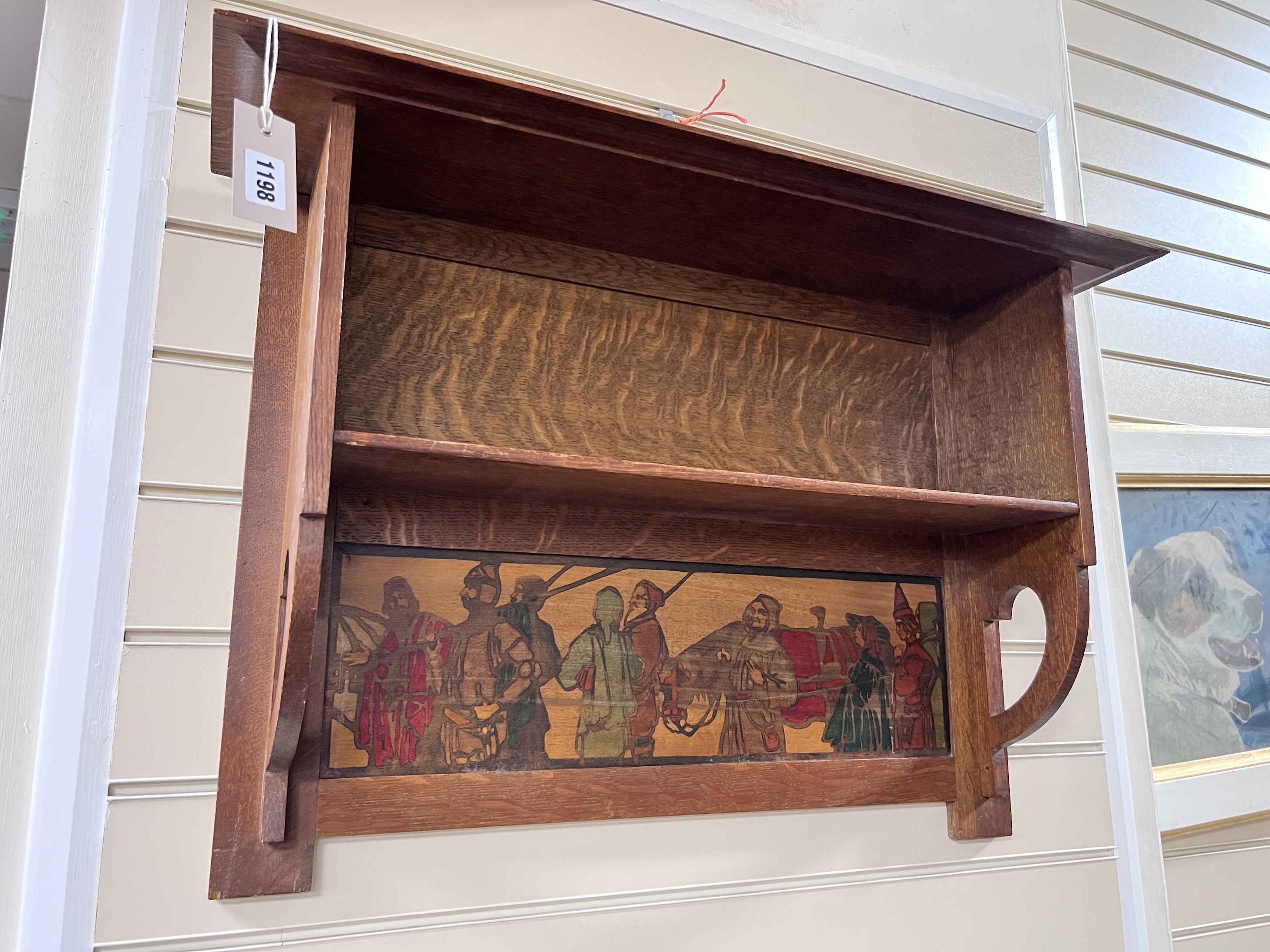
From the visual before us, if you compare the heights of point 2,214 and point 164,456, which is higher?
point 2,214

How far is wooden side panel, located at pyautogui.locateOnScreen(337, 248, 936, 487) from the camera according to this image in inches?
41.1

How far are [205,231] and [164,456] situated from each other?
261 millimetres

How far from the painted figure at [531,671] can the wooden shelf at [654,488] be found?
0.38 feet

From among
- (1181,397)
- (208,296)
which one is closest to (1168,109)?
(1181,397)

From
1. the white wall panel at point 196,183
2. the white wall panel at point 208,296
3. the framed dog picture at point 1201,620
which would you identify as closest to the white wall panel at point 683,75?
the white wall panel at point 196,183

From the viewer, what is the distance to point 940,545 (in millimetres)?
1297

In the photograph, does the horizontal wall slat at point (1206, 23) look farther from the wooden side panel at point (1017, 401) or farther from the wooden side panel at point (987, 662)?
the wooden side panel at point (987, 662)

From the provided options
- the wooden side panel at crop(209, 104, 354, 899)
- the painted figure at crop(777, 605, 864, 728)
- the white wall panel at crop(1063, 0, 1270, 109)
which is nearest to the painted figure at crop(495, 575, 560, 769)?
the wooden side panel at crop(209, 104, 354, 899)

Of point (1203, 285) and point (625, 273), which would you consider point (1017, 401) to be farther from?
point (1203, 285)

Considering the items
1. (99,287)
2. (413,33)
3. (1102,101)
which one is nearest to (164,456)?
(99,287)

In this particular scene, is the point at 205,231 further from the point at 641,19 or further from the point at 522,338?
the point at 641,19

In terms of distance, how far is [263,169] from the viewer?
0.79 m

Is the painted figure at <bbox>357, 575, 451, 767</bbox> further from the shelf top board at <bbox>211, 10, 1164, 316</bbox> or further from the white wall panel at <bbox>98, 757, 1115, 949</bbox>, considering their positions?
the shelf top board at <bbox>211, 10, 1164, 316</bbox>

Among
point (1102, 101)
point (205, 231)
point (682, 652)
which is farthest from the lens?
point (1102, 101)
